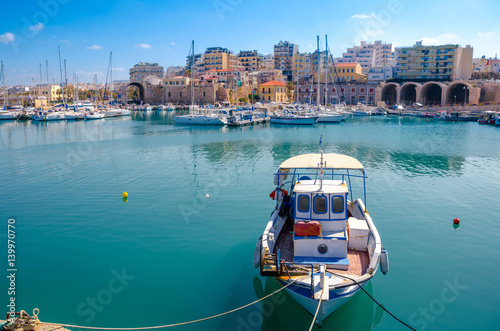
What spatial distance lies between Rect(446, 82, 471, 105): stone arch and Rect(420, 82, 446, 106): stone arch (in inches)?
87.8

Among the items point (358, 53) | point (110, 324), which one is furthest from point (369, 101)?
point (110, 324)

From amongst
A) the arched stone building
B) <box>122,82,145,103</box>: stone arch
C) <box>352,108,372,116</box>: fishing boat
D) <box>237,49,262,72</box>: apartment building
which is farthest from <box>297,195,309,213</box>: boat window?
<box>237,49,262,72</box>: apartment building

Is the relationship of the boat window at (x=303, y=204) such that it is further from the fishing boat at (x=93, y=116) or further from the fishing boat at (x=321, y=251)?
the fishing boat at (x=93, y=116)

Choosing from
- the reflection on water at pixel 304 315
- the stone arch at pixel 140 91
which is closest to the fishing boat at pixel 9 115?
the stone arch at pixel 140 91

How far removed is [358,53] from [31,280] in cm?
14576

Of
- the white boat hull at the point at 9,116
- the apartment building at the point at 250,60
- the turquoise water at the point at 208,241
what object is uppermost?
the apartment building at the point at 250,60

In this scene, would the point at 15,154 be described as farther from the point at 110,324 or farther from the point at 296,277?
the point at 296,277

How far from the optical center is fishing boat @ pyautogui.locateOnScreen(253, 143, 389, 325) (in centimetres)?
841

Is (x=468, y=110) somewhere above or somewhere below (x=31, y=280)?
above

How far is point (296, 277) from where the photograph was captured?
8812 mm

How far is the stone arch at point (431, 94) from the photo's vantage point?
90.9 meters

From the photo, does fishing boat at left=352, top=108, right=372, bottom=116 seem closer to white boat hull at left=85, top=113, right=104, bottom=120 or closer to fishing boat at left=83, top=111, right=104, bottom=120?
white boat hull at left=85, top=113, right=104, bottom=120

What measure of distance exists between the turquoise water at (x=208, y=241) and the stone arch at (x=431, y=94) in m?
69.2

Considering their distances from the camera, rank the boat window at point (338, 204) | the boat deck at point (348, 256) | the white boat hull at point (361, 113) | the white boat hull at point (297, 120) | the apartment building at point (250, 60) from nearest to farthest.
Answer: the boat deck at point (348, 256), the boat window at point (338, 204), the white boat hull at point (297, 120), the white boat hull at point (361, 113), the apartment building at point (250, 60)
